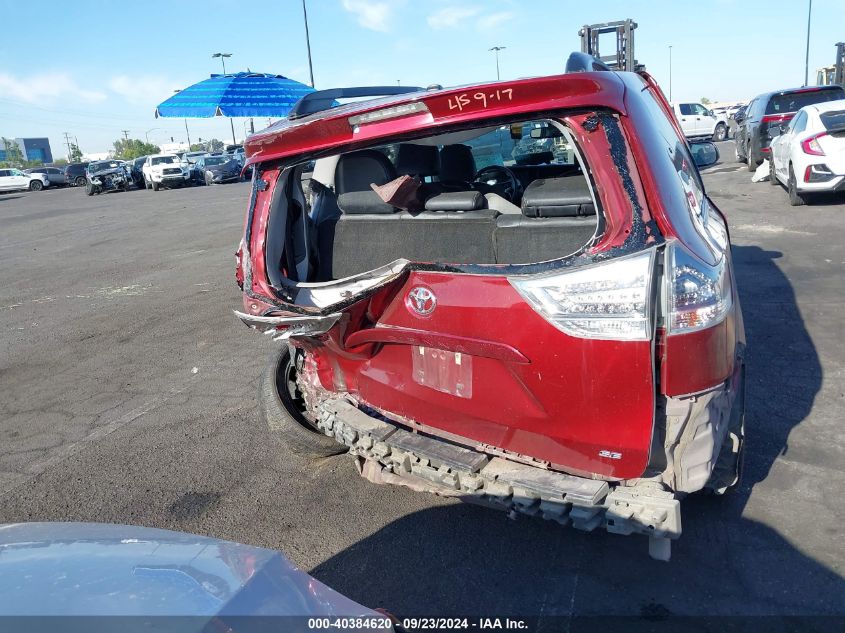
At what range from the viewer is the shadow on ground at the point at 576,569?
2.69 metres

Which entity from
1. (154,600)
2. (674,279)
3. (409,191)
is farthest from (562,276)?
(154,600)

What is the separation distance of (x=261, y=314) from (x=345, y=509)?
110 cm

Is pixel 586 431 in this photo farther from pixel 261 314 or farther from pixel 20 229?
pixel 20 229

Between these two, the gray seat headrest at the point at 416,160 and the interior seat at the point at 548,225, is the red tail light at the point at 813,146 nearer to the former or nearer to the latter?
the gray seat headrest at the point at 416,160

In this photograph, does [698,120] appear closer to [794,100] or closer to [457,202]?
[794,100]

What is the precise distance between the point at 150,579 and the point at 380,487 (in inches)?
81.9

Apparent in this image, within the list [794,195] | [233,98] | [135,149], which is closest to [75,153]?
[135,149]

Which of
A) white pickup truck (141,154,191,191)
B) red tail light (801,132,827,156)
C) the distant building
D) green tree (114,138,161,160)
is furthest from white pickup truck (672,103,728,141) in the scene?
the distant building

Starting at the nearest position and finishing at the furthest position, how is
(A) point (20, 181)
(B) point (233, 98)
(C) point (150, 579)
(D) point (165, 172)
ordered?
(C) point (150, 579) < (B) point (233, 98) < (D) point (165, 172) < (A) point (20, 181)

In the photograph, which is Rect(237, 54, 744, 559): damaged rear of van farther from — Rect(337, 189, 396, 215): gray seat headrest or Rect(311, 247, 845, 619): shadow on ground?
Rect(311, 247, 845, 619): shadow on ground

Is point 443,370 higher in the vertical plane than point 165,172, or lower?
lower

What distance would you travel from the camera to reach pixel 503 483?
2727 mm

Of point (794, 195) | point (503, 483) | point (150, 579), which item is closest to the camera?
point (150, 579)

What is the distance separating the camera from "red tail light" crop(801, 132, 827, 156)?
10.8m
